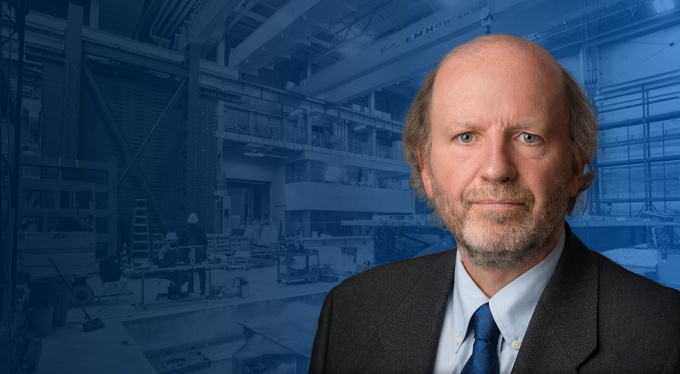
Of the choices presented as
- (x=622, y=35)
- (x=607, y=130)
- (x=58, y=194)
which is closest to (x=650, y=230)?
(x=607, y=130)

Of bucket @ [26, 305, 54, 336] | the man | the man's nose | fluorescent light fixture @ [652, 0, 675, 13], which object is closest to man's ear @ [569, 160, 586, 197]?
the man

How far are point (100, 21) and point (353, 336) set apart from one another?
6.97 feet

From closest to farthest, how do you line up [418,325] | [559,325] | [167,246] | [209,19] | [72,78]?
[559,325] < [418,325] < [72,78] < [167,246] < [209,19]

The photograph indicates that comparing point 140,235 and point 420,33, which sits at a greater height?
point 420,33

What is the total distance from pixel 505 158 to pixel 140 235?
1965 millimetres

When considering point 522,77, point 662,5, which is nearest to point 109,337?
point 522,77

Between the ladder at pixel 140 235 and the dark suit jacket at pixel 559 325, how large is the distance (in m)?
1.45

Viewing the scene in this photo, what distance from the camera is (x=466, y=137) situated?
34.5 inches

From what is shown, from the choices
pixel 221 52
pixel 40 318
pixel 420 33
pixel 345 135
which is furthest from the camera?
pixel 345 135

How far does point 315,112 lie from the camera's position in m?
2.89

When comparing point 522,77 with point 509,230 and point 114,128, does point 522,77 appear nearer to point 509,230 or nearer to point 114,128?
point 509,230

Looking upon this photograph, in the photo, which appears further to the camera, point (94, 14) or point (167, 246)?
point (167, 246)

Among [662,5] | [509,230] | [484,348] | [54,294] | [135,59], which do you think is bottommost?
[54,294]

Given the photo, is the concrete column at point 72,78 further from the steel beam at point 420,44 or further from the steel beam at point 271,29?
the steel beam at point 420,44
